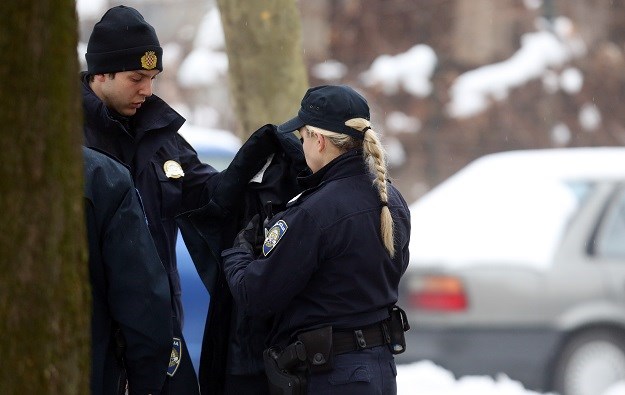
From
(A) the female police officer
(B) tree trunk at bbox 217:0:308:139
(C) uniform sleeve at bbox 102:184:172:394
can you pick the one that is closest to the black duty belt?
(A) the female police officer

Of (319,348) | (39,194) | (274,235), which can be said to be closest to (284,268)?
(274,235)

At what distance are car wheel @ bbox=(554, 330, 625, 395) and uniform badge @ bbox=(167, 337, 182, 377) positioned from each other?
3291 millimetres

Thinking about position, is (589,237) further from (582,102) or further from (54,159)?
(582,102)

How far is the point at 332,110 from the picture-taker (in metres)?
3.41

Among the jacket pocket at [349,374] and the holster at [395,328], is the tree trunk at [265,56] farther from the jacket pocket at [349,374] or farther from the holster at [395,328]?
the jacket pocket at [349,374]

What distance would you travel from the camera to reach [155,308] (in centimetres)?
318

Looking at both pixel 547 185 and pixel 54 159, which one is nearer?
pixel 54 159

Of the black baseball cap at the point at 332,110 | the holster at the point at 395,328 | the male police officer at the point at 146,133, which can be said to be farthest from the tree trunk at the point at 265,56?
the holster at the point at 395,328

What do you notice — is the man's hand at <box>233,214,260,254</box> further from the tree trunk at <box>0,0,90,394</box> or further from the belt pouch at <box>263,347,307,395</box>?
the tree trunk at <box>0,0,90,394</box>

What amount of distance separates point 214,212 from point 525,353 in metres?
3.00

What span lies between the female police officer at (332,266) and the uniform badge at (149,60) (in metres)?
0.52

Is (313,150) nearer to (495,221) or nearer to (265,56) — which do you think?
(265,56)

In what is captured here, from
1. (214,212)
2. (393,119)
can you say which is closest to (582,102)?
(393,119)

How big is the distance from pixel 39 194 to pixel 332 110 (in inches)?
54.0
